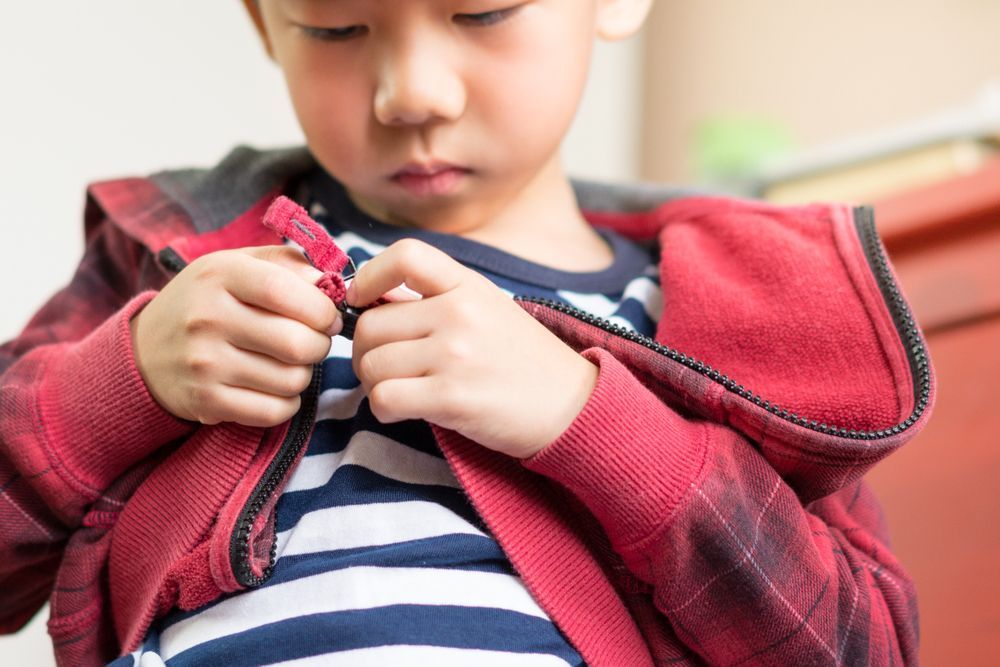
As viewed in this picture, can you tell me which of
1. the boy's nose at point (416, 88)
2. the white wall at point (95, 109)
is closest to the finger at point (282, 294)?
the boy's nose at point (416, 88)

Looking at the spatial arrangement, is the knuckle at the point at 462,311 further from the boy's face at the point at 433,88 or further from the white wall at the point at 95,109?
the white wall at the point at 95,109

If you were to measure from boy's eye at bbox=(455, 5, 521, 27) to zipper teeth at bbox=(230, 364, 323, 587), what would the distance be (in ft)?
0.69

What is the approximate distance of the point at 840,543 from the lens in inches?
22.6

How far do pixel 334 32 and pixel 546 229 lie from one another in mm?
211

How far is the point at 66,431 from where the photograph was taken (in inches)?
21.5

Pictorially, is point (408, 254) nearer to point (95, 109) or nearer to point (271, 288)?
point (271, 288)

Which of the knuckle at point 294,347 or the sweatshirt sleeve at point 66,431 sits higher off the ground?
the knuckle at point 294,347

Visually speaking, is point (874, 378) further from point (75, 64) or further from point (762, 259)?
point (75, 64)

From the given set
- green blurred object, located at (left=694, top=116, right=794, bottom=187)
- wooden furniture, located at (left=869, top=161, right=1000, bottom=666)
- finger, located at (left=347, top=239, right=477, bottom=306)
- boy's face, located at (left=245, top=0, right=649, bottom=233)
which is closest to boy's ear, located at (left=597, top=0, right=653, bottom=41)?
boy's face, located at (left=245, top=0, right=649, bottom=233)

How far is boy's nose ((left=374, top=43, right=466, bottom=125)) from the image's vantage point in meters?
0.53

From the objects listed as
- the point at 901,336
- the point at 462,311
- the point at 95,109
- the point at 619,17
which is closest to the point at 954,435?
the point at 901,336

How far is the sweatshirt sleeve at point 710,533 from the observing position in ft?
1.60

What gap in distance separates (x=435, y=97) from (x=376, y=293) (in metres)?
0.12

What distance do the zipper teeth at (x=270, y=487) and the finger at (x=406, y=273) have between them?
74 mm
